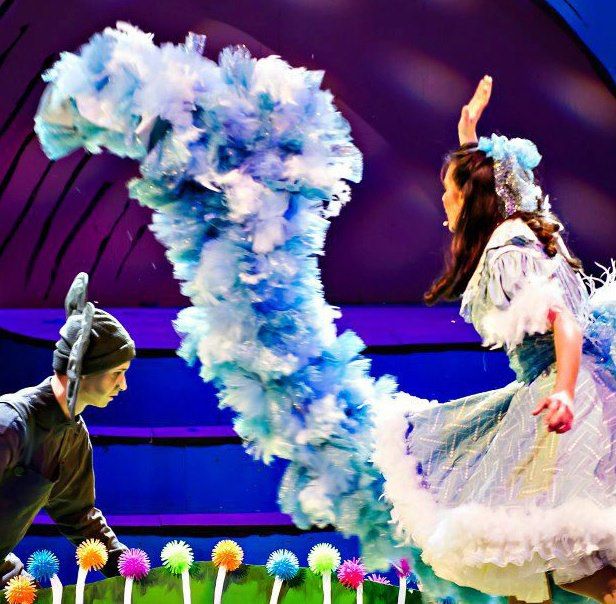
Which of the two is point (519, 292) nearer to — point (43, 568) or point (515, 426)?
point (515, 426)

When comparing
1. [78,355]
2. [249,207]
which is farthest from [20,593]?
[249,207]

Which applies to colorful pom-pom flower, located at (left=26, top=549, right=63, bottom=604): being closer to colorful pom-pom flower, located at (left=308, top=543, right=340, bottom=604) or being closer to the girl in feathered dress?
colorful pom-pom flower, located at (left=308, top=543, right=340, bottom=604)

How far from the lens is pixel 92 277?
9.96ft

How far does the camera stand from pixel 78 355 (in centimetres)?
215

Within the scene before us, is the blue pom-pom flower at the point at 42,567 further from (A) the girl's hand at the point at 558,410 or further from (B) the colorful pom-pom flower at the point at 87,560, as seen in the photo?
(A) the girl's hand at the point at 558,410

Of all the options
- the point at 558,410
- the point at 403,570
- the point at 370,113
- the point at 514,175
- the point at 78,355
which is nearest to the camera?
the point at 558,410

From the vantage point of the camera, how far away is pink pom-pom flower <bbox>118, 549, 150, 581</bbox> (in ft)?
7.52

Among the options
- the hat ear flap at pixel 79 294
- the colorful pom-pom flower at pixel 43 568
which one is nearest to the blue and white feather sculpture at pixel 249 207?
the hat ear flap at pixel 79 294

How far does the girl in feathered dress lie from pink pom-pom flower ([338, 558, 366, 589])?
0.39 meters

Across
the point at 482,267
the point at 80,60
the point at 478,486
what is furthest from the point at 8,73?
the point at 478,486

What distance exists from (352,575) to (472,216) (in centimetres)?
87

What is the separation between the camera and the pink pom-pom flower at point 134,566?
2.29 m

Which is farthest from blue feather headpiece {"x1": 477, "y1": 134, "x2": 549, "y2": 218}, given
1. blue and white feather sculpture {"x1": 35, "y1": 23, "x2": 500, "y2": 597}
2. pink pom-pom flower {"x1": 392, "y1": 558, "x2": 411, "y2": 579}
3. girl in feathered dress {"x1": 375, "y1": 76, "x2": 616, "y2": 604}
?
pink pom-pom flower {"x1": 392, "y1": 558, "x2": 411, "y2": 579}

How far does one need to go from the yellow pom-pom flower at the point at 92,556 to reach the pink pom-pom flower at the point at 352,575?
20.9 inches
